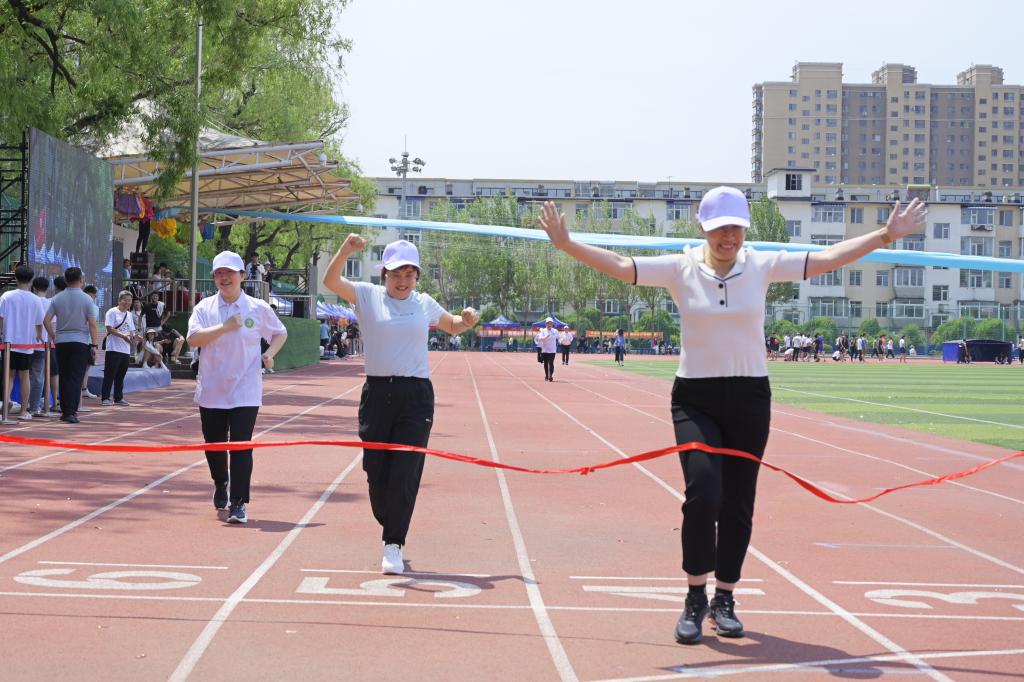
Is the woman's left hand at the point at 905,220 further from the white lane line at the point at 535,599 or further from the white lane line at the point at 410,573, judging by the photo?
the white lane line at the point at 410,573

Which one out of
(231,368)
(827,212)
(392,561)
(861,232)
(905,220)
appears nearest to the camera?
(905,220)

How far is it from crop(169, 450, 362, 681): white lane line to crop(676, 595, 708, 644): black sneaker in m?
2.13

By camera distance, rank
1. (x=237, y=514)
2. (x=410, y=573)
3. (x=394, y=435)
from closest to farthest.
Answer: (x=410, y=573), (x=394, y=435), (x=237, y=514)

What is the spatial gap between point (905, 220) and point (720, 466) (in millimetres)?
1475

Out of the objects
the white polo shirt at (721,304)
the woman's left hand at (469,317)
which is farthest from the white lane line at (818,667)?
the woman's left hand at (469,317)

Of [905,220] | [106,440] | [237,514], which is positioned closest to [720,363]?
[905,220]

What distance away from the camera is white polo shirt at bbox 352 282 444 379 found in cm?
753

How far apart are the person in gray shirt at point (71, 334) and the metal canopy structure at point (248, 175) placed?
12355 mm

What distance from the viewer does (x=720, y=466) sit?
5.98 meters

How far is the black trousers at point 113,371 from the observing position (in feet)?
67.3

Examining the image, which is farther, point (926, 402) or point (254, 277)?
point (254, 277)

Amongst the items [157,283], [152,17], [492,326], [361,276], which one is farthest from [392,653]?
[361,276]

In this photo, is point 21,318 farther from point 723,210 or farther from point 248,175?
point 248,175

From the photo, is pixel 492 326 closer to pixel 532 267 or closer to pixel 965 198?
pixel 532 267
